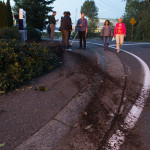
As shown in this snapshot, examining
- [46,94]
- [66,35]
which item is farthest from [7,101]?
[66,35]

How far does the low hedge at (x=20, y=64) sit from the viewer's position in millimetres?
4520

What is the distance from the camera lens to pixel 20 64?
5164 millimetres

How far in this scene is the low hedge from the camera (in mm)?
4520

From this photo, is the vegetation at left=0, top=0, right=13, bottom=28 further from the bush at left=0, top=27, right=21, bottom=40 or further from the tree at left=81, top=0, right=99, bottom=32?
the tree at left=81, top=0, right=99, bottom=32

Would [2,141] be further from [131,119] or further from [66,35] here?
[66,35]

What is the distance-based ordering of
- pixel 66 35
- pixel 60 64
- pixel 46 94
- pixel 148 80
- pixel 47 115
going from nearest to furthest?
pixel 47 115
pixel 46 94
pixel 148 80
pixel 60 64
pixel 66 35

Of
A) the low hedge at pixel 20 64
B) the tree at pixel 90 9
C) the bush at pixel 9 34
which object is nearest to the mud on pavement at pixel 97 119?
the low hedge at pixel 20 64

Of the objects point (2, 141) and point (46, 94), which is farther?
point (46, 94)

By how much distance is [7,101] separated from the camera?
4008mm

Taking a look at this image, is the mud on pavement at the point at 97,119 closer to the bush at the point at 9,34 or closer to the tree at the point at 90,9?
the bush at the point at 9,34

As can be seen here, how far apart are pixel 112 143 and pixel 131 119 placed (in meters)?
0.84

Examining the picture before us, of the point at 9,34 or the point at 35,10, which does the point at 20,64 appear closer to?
the point at 9,34

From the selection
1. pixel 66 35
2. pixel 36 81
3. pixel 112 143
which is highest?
pixel 66 35

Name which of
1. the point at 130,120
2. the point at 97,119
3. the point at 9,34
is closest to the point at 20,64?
the point at 97,119
